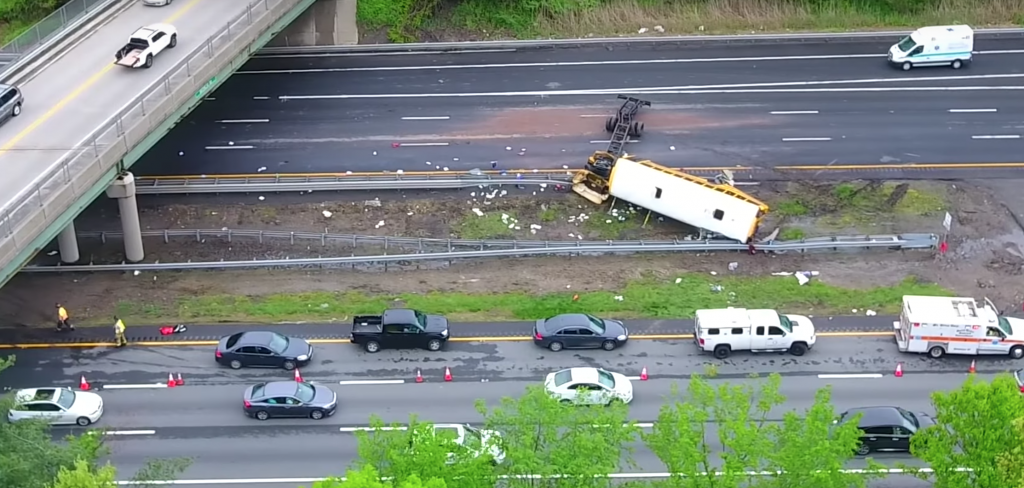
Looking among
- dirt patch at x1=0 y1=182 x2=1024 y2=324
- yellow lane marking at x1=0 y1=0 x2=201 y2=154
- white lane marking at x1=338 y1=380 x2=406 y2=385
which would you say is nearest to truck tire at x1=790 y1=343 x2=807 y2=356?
dirt patch at x1=0 y1=182 x2=1024 y2=324

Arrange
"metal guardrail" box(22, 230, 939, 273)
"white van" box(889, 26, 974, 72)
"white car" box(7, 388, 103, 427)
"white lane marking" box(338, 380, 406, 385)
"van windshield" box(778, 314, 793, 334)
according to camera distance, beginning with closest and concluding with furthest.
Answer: "white car" box(7, 388, 103, 427) → "white lane marking" box(338, 380, 406, 385) → "van windshield" box(778, 314, 793, 334) → "metal guardrail" box(22, 230, 939, 273) → "white van" box(889, 26, 974, 72)

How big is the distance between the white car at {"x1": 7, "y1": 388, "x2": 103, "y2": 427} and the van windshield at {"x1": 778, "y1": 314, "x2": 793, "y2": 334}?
2148 centimetres

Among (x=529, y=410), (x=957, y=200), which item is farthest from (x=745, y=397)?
(x=957, y=200)

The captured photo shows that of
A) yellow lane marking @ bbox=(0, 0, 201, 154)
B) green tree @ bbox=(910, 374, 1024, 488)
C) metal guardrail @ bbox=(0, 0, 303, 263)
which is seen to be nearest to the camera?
green tree @ bbox=(910, 374, 1024, 488)

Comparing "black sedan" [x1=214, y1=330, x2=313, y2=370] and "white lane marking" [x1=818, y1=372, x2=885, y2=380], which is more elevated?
"black sedan" [x1=214, y1=330, x2=313, y2=370]

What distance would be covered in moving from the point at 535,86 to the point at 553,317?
19.6m

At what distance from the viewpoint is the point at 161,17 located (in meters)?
51.5

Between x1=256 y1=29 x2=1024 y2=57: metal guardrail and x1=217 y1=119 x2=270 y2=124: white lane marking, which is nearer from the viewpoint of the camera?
x1=217 y1=119 x2=270 y2=124: white lane marking

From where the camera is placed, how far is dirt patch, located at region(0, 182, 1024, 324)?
43906 millimetres

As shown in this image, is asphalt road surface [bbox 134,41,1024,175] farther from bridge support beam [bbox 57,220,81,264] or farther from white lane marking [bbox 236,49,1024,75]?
bridge support beam [bbox 57,220,81,264]

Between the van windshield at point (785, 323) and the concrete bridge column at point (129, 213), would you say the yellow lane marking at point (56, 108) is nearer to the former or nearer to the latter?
the concrete bridge column at point (129, 213)

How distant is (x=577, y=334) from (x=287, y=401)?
9.56 meters

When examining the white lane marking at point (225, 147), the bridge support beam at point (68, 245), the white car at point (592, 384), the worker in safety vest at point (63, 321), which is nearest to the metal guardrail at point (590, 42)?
the white lane marking at point (225, 147)

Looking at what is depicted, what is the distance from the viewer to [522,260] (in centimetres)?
4556
